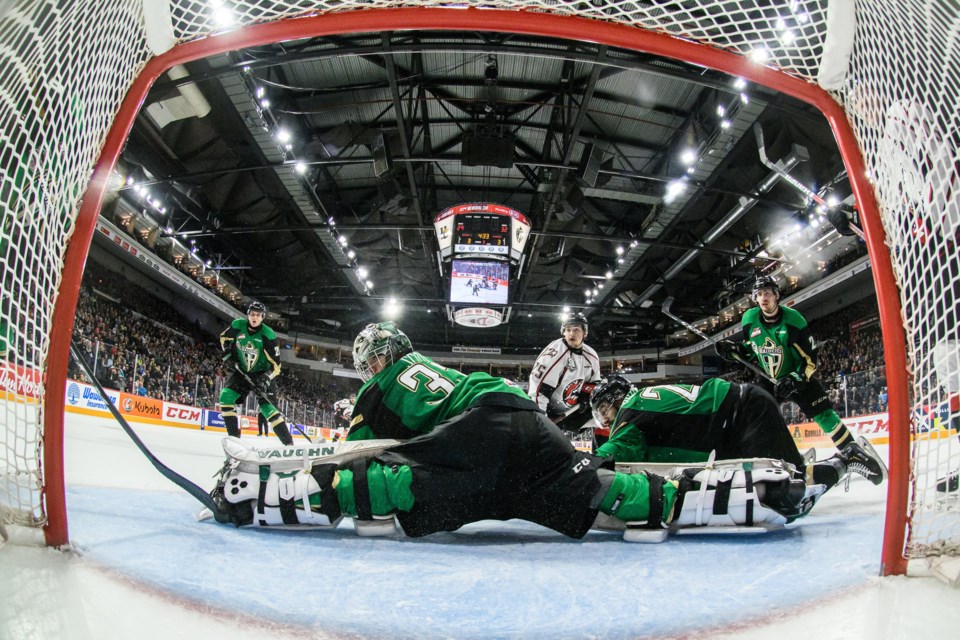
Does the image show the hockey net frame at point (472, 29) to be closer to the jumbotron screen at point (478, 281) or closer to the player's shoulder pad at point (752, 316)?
the player's shoulder pad at point (752, 316)

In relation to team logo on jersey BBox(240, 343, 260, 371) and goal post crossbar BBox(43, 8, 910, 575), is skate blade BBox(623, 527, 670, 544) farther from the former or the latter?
team logo on jersey BBox(240, 343, 260, 371)

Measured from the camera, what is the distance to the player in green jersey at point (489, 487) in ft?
5.95

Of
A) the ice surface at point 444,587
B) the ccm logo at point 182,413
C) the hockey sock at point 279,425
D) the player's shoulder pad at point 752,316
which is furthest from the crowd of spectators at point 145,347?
the player's shoulder pad at point 752,316

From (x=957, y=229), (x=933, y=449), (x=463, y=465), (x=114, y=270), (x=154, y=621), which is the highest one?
(x=114, y=270)

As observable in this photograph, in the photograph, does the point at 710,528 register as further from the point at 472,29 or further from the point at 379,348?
the point at 472,29

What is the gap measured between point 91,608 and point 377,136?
10442mm

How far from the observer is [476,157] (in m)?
9.37

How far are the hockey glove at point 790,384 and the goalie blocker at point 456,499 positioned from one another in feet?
6.28

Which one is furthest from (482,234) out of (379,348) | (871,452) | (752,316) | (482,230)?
(379,348)

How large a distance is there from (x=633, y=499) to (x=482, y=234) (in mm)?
9299

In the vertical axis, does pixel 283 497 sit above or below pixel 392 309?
below

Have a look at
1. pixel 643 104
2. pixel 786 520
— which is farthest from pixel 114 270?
pixel 786 520

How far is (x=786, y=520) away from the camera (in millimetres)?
1951

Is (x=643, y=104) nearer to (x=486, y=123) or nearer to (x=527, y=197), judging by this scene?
(x=486, y=123)
